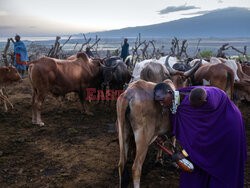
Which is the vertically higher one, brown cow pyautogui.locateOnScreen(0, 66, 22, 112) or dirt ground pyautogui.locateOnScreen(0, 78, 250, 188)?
brown cow pyautogui.locateOnScreen(0, 66, 22, 112)

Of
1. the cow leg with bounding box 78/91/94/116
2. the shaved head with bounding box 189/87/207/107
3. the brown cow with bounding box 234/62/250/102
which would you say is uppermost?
the shaved head with bounding box 189/87/207/107

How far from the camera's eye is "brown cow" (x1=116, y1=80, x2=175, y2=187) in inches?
125

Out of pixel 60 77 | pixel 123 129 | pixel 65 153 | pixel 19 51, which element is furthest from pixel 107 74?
pixel 19 51

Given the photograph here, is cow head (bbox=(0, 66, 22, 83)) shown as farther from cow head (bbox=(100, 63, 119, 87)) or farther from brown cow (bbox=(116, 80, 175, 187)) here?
brown cow (bbox=(116, 80, 175, 187))

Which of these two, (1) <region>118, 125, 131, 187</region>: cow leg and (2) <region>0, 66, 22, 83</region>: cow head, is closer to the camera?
(1) <region>118, 125, 131, 187</region>: cow leg

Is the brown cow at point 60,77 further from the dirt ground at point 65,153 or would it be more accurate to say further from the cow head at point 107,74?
the dirt ground at point 65,153

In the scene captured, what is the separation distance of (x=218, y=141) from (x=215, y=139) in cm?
5

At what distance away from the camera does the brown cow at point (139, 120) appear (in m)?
3.18

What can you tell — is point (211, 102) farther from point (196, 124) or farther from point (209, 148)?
point (209, 148)

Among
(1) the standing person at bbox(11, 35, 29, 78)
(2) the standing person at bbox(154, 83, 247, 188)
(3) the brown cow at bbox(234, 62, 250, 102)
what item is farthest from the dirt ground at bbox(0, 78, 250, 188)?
(1) the standing person at bbox(11, 35, 29, 78)

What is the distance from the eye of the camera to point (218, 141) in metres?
2.86

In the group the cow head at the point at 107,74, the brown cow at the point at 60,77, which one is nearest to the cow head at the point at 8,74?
the brown cow at the point at 60,77

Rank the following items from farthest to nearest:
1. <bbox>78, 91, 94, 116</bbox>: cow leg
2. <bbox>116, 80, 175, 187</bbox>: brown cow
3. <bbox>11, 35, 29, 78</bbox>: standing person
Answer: <bbox>11, 35, 29, 78</bbox>: standing person → <bbox>78, 91, 94, 116</bbox>: cow leg → <bbox>116, 80, 175, 187</bbox>: brown cow

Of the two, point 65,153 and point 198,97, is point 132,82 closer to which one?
point 198,97
